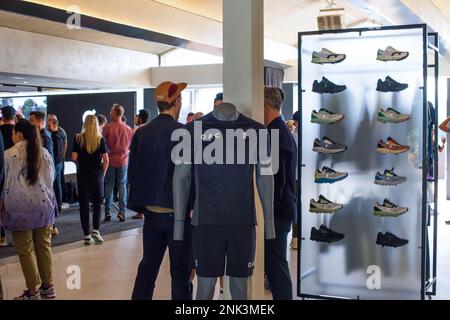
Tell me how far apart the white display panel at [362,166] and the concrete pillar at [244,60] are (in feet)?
2.66

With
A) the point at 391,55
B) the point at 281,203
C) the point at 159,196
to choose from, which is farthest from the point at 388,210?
the point at 159,196

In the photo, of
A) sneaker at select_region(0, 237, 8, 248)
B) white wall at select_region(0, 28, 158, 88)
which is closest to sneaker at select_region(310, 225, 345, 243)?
sneaker at select_region(0, 237, 8, 248)

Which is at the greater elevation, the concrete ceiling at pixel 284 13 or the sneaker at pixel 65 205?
the concrete ceiling at pixel 284 13

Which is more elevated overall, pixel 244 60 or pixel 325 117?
pixel 244 60

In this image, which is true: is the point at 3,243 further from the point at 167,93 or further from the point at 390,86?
the point at 390,86

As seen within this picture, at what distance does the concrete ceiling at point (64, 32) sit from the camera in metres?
8.78

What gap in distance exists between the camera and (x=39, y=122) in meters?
6.06

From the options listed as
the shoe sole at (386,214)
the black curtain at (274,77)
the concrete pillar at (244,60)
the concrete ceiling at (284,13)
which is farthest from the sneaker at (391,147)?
the black curtain at (274,77)

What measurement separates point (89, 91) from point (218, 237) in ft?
33.2

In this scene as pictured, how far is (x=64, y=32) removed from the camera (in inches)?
386

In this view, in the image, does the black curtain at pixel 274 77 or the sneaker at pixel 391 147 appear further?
the black curtain at pixel 274 77

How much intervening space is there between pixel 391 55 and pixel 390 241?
1283 mm

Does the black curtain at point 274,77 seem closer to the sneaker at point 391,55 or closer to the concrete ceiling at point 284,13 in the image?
the concrete ceiling at point 284,13
